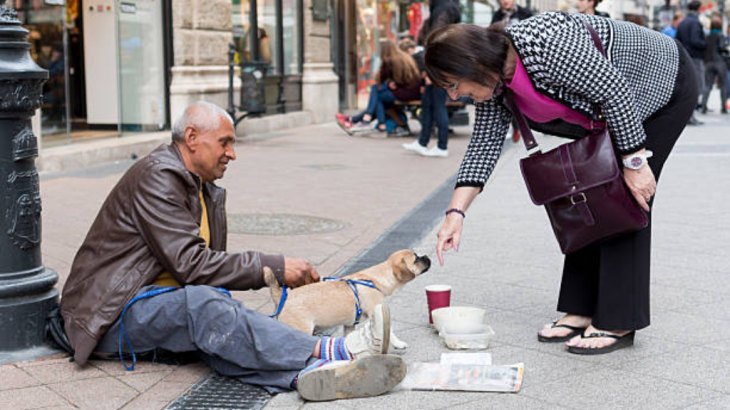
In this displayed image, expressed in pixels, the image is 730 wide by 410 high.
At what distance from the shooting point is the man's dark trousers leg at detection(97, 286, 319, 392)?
11.4 feet

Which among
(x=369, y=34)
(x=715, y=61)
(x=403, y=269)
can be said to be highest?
(x=369, y=34)

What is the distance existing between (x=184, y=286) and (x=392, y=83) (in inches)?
436

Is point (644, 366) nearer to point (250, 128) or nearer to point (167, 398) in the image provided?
point (167, 398)

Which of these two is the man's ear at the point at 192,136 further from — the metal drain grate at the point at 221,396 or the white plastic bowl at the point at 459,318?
the white plastic bowl at the point at 459,318

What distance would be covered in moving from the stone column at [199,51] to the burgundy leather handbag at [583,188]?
9.36 meters

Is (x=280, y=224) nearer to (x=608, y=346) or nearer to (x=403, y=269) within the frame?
(x=403, y=269)

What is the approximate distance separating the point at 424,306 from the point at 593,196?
126 cm

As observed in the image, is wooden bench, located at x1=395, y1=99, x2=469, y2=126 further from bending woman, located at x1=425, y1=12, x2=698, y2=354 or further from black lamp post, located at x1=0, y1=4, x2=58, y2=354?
black lamp post, located at x1=0, y1=4, x2=58, y2=354

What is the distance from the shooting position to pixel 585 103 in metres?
3.63

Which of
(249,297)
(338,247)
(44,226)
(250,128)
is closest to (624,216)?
(249,297)

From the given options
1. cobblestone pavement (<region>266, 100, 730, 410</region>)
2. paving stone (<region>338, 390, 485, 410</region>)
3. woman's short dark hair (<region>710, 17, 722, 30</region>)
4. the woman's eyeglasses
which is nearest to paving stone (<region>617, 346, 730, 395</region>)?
cobblestone pavement (<region>266, 100, 730, 410</region>)

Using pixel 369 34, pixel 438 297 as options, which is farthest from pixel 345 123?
pixel 438 297

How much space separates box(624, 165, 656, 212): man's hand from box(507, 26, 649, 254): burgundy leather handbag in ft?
0.09

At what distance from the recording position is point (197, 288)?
140 inches
